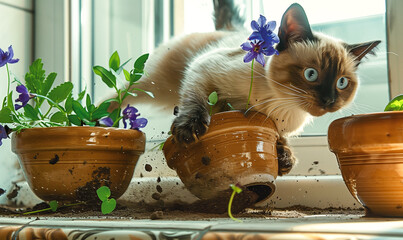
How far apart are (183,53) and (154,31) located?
31 centimetres

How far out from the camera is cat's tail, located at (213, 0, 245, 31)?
1.51 metres

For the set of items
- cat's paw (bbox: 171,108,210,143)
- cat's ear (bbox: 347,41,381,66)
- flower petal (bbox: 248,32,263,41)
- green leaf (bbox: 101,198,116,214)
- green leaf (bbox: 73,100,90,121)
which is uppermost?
flower petal (bbox: 248,32,263,41)

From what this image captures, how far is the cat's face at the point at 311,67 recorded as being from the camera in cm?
96

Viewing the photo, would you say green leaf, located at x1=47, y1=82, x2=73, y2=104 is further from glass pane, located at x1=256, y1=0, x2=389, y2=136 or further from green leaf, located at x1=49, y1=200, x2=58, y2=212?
glass pane, located at x1=256, y1=0, x2=389, y2=136

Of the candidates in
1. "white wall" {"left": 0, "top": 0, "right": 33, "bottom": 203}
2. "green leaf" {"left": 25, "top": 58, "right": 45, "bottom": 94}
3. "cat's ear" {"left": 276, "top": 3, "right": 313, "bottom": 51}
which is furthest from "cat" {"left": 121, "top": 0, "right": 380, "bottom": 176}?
"white wall" {"left": 0, "top": 0, "right": 33, "bottom": 203}

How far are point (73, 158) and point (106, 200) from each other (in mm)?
119

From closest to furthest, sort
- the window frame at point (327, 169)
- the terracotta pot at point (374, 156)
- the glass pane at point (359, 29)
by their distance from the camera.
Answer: the terracotta pot at point (374, 156) → the window frame at point (327, 169) → the glass pane at point (359, 29)

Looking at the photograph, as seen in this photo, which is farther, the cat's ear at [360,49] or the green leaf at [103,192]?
the cat's ear at [360,49]

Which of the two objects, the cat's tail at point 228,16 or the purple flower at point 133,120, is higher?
the cat's tail at point 228,16

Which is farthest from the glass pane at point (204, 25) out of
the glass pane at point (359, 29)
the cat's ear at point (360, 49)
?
the cat's ear at point (360, 49)

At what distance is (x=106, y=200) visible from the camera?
2.90ft

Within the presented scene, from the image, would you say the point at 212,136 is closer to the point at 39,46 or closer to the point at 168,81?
the point at 168,81

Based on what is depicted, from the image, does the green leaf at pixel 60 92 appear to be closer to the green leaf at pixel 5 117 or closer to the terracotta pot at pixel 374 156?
the green leaf at pixel 5 117

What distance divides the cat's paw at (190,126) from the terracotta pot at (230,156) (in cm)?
2
